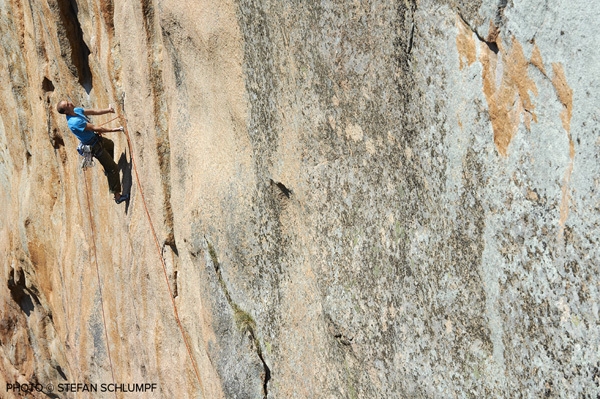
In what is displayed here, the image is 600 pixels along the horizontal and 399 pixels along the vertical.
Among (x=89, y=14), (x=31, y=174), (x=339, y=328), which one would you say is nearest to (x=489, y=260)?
(x=339, y=328)

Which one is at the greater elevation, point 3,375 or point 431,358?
point 431,358

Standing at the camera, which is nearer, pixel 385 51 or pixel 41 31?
pixel 385 51

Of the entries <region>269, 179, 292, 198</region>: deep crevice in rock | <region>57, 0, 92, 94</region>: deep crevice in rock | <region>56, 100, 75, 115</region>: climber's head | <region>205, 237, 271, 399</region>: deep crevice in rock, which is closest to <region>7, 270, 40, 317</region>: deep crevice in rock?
<region>57, 0, 92, 94</region>: deep crevice in rock

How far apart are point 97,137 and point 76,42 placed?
3.90 feet

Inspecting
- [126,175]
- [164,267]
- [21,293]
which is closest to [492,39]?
[164,267]

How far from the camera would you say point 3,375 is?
11.4 metres

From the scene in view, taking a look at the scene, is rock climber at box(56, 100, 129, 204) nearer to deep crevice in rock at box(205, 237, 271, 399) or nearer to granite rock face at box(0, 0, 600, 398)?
granite rock face at box(0, 0, 600, 398)

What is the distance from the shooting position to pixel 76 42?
23.4ft

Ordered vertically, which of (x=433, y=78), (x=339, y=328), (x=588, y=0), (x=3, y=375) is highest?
(x=588, y=0)

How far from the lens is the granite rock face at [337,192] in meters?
2.67

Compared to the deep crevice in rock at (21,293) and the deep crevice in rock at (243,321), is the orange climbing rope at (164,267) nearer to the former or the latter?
the deep crevice in rock at (243,321)

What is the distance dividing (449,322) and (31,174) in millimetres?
6879

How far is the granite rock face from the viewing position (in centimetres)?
267

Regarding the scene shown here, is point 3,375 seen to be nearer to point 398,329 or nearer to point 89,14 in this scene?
point 89,14
